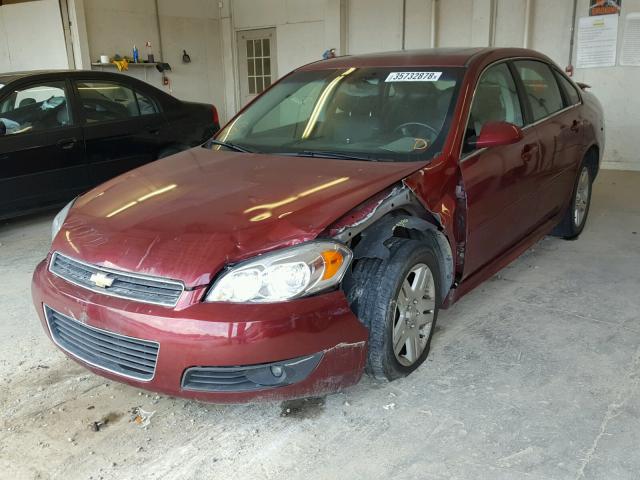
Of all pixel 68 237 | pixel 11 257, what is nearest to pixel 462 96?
pixel 68 237

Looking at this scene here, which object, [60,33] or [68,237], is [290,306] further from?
[60,33]

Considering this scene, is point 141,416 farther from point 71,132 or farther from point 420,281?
point 71,132

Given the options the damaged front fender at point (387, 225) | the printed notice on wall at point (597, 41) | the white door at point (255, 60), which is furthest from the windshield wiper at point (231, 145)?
the white door at point (255, 60)

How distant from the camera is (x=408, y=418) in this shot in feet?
8.00

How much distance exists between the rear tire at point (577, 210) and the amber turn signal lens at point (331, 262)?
2809 millimetres

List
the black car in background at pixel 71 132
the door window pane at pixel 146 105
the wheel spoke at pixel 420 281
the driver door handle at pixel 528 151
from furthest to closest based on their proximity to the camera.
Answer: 1. the door window pane at pixel 146 105
2. the black car in background at pixel 71 132
3. the driver door handle at pixel 528 151
4. the wheel spoke at pixel 420 281

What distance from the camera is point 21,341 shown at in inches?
128

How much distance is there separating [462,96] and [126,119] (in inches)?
154

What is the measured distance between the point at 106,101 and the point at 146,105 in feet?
1.42

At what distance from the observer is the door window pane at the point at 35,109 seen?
5172 mm

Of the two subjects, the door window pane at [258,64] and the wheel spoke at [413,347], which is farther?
the door window pane at [258,64]

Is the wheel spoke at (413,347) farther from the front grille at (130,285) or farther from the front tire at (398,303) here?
the front grille at (130,285)

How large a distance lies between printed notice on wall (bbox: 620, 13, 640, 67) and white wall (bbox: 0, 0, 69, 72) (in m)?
7.46

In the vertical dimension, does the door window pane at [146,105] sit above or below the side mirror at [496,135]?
below
